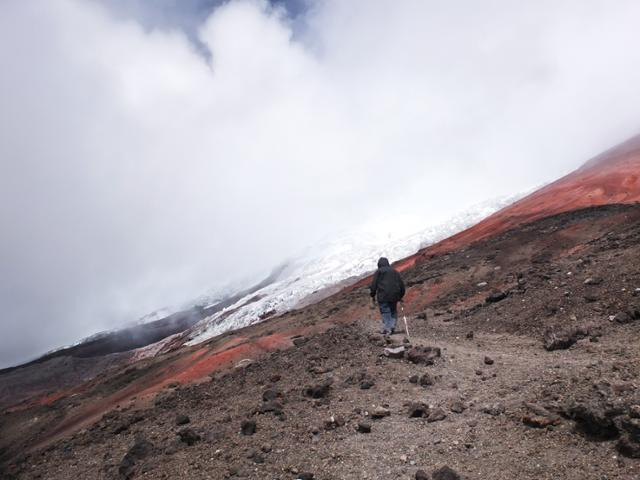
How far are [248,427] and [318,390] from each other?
56.3 inches

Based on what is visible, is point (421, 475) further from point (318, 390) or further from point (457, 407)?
point (318, 390)

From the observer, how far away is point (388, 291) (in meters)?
11.1

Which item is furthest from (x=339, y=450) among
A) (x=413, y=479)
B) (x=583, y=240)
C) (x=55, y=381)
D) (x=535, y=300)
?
(x=55, y=381)

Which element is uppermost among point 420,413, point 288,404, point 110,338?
point 110,338

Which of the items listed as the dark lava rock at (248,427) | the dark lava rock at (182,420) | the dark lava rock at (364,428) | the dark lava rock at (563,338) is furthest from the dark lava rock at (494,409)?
the dark lava rock at (182,420)

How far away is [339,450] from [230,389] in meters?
5.35

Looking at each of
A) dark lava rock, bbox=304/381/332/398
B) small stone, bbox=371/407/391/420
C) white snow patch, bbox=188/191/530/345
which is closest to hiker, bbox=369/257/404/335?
dark lava rock, bbox=304/381/332/398

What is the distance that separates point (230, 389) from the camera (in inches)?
409

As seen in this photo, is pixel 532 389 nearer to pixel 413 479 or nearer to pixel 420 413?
pixel 420 413

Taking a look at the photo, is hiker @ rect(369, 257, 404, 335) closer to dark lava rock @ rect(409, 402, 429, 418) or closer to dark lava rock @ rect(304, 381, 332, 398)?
dark lava rock @ rect(304, 381, 332, 398)

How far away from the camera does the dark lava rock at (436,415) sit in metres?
5.99

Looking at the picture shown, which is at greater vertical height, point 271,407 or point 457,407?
point 271,407

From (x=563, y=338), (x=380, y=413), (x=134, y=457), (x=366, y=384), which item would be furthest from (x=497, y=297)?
(x=134, y=457)

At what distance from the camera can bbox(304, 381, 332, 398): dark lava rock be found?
Result: 25.5 ft
